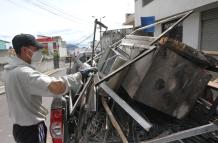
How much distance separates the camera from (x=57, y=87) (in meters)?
2.79

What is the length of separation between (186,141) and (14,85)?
1818mm

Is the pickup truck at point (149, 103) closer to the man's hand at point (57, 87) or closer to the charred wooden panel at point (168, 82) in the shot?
the charred wooden panel at point (168, 82)

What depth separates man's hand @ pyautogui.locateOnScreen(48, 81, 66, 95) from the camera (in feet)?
9.08

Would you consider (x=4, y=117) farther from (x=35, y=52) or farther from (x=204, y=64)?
(x=204, y=64)

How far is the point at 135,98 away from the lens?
110 inches

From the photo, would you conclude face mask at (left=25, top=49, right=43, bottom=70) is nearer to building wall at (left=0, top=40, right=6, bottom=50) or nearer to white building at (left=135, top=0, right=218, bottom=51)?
white building at (left=135, top=0, right=218, bottom=51)

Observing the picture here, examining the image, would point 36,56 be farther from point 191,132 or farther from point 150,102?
point 191,132

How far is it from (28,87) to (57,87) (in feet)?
1.16

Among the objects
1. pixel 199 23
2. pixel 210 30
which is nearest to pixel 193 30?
pixel 199 23

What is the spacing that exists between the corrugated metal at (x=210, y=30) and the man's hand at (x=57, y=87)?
9804 millimetres

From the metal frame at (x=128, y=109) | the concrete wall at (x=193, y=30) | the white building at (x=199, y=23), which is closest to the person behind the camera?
the metal frame at (x=128, y=109)

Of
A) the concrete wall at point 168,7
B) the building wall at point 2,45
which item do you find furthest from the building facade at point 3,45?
the concrete wall at point 168,7

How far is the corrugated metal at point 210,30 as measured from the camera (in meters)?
11.3

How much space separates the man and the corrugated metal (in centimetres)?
946
